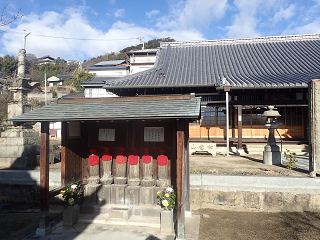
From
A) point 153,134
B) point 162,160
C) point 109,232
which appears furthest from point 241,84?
point 109,232

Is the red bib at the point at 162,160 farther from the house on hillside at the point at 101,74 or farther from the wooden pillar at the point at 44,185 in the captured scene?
the house on hillside at the point at 101,74

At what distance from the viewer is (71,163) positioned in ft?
21.7

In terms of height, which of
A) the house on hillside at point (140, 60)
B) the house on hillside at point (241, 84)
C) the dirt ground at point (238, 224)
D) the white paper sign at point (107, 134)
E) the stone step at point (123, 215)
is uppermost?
the house on hillside at point (140, 60)

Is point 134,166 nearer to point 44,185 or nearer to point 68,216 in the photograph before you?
point 68,216

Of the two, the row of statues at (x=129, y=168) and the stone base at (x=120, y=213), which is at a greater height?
the row of statues at (x=129, y=168)

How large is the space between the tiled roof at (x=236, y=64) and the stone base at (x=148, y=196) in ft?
25.3

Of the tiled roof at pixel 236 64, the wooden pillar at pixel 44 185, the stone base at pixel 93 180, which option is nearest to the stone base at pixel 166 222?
the stone base at pixel 93 180

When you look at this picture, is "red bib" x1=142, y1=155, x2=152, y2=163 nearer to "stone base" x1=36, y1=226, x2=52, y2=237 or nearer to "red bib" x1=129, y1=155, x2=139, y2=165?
"red bib" x1=129, y1=155, x2=139, y2=165

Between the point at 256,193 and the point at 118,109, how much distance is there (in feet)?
16.5

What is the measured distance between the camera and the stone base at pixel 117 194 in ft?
21.7

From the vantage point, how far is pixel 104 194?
6.74m

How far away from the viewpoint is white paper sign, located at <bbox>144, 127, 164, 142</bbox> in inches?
266

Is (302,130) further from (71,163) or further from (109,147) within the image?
(71,163)

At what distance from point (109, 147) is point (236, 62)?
13.7m
